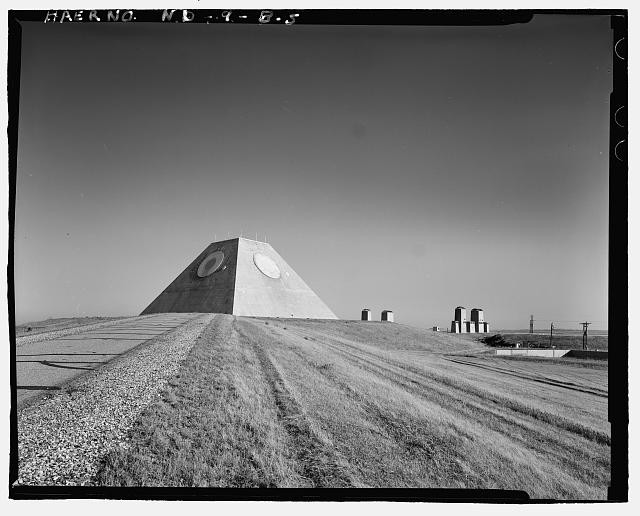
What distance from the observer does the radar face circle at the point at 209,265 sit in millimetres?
25781

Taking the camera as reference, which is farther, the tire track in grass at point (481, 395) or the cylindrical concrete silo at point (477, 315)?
the cylindrical concrete silo at point (477, 315)

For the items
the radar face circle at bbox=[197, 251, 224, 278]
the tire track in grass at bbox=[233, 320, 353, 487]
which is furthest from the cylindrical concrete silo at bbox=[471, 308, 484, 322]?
the radar face circle at bbox=[197, 251, 224, 278]

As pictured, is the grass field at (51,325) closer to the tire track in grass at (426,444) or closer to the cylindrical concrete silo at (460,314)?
the tire track in grass at (426,444)

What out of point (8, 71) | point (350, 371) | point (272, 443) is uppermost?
point (8, 71)

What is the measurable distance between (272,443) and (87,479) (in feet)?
6.95

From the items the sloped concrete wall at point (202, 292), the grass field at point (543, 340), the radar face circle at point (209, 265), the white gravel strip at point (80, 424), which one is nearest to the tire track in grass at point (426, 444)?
the grass field at point (543, 340)

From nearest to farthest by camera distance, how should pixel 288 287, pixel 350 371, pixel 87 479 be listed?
pixel 87 479 < pixel 350 371 < pixel 288 287

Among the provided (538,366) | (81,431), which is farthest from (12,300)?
(538,366)

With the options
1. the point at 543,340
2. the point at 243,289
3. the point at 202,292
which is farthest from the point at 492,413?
the point at 202,292

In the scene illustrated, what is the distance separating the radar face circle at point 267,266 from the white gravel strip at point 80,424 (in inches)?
754

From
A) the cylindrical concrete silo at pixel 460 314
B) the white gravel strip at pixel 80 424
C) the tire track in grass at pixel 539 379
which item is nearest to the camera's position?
the white gravel strip at pixel 80 424

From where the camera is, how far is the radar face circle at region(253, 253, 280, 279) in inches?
994

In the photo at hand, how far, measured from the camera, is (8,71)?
17.9 ft

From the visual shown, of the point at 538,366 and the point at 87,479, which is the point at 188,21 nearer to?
the point at 87,479
